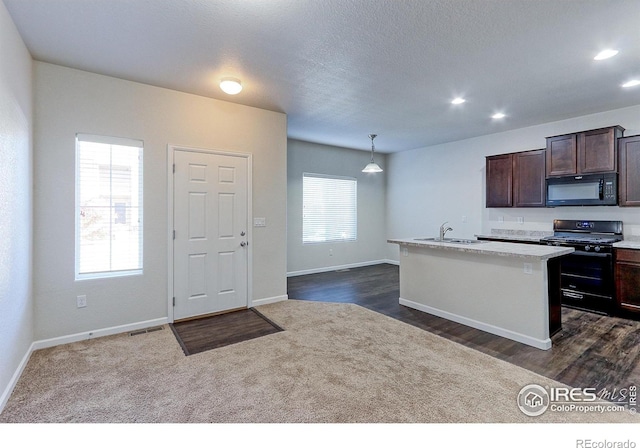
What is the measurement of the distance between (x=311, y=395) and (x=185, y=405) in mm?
863

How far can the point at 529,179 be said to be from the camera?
4.93 meters

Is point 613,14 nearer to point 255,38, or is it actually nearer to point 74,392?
point 255,38

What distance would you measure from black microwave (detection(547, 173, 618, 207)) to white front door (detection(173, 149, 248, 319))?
14.9ft

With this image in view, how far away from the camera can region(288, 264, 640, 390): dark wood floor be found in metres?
2.50

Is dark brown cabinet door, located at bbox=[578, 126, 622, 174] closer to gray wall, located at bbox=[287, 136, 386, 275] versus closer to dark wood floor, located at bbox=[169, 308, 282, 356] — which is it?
gray wall, located at bbox=[287, 136, 386, 275]

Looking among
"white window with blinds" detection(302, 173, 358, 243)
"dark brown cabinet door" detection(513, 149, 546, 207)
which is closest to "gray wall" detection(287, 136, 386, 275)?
"white window with blinds" detection(302, 173, 358, 243)

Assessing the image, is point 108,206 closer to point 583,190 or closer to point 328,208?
point 328,208

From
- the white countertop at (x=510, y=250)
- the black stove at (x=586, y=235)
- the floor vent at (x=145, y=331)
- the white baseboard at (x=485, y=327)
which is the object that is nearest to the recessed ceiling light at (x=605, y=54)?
the white countertop at (x=510, y=250)

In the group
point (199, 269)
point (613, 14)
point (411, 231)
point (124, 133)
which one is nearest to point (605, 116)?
point (613, 14)

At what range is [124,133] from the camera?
11.2ft

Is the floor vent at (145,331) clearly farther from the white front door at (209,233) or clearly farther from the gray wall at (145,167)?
the white front door at (209,233)

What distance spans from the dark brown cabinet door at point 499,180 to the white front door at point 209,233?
422 centimetres

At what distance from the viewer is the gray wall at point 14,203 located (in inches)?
84.4

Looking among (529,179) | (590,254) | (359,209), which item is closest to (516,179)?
(529,179)
